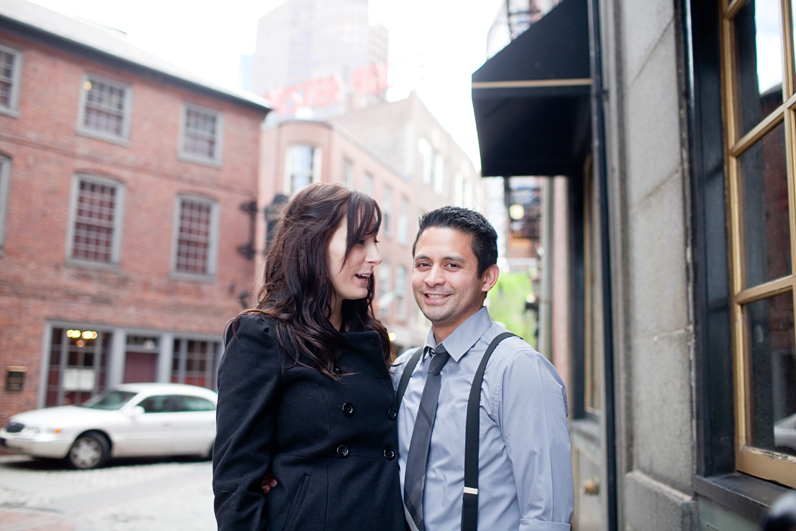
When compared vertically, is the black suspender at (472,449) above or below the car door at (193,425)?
above

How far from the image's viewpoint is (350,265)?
2490mm

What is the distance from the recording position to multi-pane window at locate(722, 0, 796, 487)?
2.15 meters

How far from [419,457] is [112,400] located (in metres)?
11.4

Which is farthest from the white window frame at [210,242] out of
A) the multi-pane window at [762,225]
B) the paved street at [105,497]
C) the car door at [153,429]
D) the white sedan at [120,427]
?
the multi-pane window at [762,225]

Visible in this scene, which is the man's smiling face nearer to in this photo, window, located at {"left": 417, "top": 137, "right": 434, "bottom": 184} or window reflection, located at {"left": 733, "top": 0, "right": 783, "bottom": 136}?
window reflection, located at {"left": 733, "top": 0, "right": 783, "bottom": 136}

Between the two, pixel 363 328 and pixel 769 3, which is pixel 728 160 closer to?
pixel 769 3

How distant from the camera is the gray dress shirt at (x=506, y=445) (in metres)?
2.01

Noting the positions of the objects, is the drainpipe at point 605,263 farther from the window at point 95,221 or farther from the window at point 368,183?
the window at point 368,183

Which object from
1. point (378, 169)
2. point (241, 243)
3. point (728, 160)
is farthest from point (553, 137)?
point (378, 169)

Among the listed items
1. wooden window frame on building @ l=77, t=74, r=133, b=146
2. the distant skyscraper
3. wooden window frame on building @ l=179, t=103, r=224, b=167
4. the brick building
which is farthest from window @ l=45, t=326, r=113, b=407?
the distant skyscraper

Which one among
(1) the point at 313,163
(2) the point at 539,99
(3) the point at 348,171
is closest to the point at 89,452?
(2) the point at 539,99

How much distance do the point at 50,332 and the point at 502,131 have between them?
533 inches

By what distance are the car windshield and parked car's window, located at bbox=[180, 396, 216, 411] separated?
0.94 metres

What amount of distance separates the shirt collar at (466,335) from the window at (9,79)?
43.0ft
